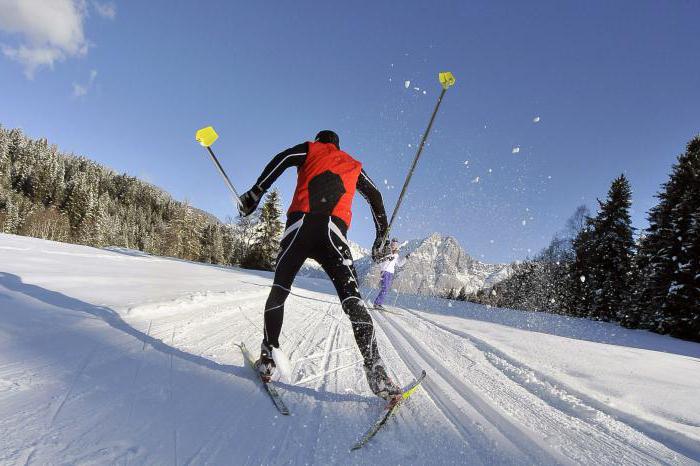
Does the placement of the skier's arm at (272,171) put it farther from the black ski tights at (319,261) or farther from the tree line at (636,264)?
the tree line at (636,264)

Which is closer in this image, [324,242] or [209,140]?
[324,242]

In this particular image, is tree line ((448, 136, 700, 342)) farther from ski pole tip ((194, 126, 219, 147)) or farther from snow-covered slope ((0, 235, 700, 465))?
ski pole tip ((194, 126, 219, 147))

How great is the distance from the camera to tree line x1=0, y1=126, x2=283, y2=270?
3823cm

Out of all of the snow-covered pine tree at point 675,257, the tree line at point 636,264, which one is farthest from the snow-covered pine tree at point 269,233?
the snow-covered pine tree at point 675,257

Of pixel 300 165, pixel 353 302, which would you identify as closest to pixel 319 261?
pixel 353 302

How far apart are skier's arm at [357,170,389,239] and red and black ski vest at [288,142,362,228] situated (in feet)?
0.87

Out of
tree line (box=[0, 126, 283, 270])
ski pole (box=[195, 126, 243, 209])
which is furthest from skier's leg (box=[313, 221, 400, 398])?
tree line (box=[0, 126, 283, 270])

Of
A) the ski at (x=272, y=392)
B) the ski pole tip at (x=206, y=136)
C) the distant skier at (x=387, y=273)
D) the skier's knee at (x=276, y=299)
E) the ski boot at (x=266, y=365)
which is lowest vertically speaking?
the ski at (x=272, y=392)

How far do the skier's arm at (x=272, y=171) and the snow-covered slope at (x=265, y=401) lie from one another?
1.39 m

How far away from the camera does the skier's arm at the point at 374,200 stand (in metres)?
3.30

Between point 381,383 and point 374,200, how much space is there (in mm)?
1591

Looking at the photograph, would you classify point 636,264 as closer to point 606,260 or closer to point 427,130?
point 606,260

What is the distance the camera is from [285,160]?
3.06 meters

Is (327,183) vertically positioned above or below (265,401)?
above
